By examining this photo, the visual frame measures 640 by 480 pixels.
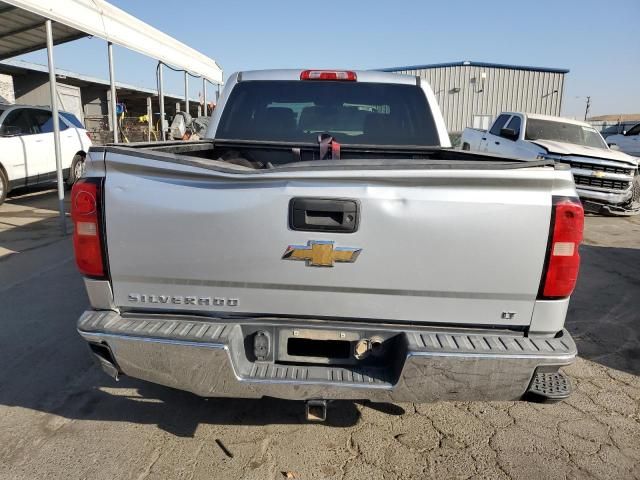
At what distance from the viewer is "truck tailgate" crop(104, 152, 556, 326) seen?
2041 millimetres

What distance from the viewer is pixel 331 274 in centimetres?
212

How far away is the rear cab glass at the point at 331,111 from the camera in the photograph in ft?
13.0

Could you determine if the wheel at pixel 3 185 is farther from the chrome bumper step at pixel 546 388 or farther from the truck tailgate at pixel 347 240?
the chrome bumper step at pixel 546 388

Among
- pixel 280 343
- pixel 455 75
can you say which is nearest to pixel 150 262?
pixel 280 343

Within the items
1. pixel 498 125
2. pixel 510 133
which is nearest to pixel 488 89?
pixel 498 125

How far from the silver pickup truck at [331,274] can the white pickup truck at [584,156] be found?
7.46 meters

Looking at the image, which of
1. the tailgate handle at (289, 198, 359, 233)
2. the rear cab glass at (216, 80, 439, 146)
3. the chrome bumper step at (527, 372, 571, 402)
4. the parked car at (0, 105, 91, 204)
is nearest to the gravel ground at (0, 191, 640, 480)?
the chrome bumper step at (527, 372, 571, 402)

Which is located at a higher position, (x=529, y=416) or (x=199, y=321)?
(x=199, y=321)

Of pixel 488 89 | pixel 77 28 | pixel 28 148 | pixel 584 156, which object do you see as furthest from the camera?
pixel 488 89

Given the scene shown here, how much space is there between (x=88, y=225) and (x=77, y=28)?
6829 mm

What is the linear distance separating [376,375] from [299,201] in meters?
0.88

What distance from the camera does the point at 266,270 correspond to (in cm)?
214

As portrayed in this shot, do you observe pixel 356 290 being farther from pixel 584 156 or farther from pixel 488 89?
pixel 488 89

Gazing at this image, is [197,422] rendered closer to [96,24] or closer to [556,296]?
[556,296]
